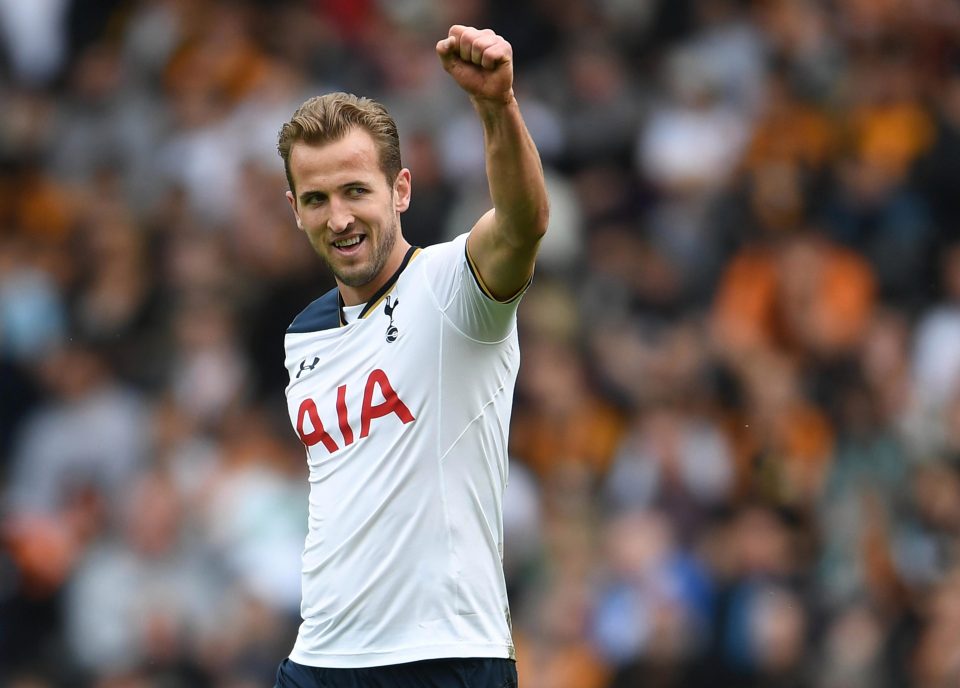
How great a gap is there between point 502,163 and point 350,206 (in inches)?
24.5

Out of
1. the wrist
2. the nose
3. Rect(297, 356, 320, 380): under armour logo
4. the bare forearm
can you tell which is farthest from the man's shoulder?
the wrist

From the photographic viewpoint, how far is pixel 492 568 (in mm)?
4492


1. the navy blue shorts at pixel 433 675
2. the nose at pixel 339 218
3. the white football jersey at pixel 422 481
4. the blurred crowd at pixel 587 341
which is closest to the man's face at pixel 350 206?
the nose at pixel 339 218

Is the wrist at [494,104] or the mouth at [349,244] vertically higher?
the wrist at [494,104]

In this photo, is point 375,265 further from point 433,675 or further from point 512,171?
point 433,675

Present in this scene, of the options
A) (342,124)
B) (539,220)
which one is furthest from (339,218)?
(539,220)

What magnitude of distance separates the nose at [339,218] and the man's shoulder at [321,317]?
0.35 metres

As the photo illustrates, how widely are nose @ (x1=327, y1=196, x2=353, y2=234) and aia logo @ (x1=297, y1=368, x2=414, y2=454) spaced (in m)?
0.41

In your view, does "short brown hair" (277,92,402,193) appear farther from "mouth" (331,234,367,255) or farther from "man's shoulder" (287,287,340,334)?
"man's shoulder" (287,287,340,334)

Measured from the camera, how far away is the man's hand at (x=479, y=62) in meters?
3.96

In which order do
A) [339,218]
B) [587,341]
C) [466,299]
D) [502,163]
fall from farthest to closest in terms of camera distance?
[587,341], [339,218], [466,299], [502,163]

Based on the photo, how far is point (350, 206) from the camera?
14.9 feet

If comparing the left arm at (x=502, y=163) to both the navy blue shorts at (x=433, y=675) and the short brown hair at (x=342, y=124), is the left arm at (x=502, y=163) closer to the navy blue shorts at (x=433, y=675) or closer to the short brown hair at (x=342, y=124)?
the short brown hair at (x=342, y=124)

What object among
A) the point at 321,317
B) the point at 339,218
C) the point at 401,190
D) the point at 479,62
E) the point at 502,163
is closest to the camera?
the point at 479,62
